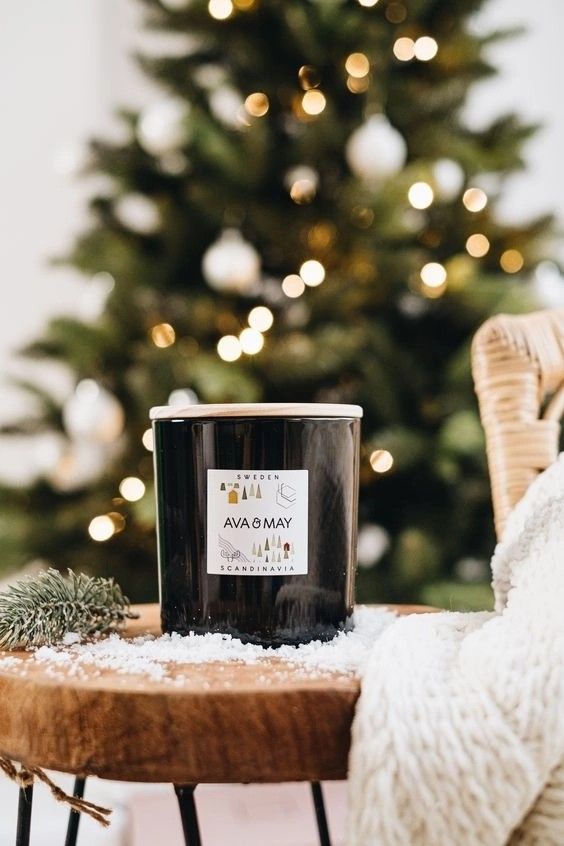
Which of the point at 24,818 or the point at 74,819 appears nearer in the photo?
the point at 24,818

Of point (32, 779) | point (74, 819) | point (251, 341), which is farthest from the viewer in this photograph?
point (251, 341)

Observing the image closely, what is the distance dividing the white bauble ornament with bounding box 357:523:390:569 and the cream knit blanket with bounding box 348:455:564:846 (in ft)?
2.79

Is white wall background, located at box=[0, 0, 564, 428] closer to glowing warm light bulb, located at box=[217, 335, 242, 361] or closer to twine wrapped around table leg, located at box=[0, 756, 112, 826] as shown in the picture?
glowing warm light bulb, located at box=[217, 335, 242, 361]

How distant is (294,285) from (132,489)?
1.22 feet

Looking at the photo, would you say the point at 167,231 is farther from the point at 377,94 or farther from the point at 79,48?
the point at 79,48

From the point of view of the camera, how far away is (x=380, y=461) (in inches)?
50.4

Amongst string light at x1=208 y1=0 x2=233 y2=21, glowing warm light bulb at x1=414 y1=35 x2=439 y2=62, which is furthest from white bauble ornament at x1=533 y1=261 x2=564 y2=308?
string light at x1=208 y1=0 x2=233 y2=21

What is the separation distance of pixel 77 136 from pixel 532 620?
1.60 meters

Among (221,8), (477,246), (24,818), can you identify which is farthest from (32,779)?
(221,8)

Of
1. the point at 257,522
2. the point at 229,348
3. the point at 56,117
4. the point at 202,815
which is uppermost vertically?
the point at 56,117

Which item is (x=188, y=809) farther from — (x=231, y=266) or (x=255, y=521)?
(x=231, y=266)

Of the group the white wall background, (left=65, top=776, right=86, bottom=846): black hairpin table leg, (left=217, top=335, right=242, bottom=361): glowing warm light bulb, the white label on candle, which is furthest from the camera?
the white wall background

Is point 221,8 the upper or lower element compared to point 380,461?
upper

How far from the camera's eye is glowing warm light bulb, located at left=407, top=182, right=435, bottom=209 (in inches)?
50.7
